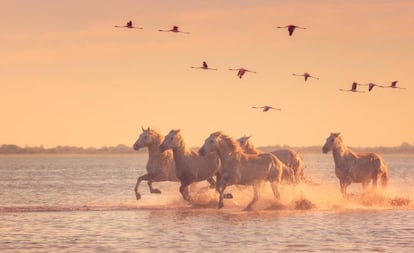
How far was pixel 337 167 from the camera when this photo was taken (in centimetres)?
3091

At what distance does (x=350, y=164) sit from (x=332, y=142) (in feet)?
2.74

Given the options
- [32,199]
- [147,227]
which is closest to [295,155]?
[147,227]

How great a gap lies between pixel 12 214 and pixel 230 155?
5999 millimetres

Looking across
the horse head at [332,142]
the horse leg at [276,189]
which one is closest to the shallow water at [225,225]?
the horse leg at [276,189]

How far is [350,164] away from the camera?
101ft

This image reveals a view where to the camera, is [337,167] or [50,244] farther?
[337,167]

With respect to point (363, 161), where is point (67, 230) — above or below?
below

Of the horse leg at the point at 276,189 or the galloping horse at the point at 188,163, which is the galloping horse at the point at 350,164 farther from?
the galloping horse at the point at 188,163

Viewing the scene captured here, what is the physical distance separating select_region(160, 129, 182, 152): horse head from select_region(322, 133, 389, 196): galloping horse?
14.7 ft

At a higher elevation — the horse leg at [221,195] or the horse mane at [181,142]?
the horse mane at [181,142]

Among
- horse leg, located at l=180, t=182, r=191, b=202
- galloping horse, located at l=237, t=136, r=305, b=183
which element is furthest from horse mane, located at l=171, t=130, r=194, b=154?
galloping horse, located at l=237, t=136, r=305, b=183

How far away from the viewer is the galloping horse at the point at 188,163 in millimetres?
29031

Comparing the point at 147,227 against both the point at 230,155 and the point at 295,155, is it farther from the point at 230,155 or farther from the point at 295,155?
the point at 295,155

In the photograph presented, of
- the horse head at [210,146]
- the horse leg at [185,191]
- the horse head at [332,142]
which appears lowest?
the horse leg at [185,191]
